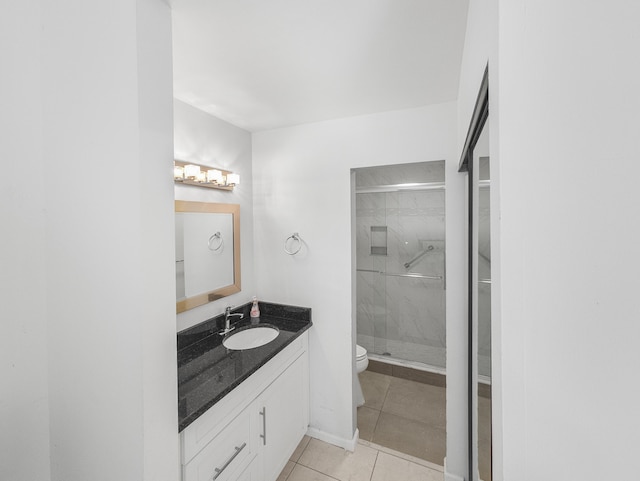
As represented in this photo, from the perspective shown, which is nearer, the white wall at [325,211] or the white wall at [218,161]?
the white wall at [218,161]

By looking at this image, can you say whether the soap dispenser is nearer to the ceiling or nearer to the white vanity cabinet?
the white vanity cabinet

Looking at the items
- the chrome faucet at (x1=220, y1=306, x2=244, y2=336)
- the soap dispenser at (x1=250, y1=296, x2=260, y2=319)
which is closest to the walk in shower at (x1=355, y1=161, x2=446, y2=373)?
the soap dispenser at (x1=250, y1=296, x2=260, y2=319)

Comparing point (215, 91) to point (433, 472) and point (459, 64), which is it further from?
point (433, 472)

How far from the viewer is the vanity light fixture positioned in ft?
5.66

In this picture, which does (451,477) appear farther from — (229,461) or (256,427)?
(229,461)

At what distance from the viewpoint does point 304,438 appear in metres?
2.12

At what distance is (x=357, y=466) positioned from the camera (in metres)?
1.85

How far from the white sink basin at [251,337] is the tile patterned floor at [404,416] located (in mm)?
1089

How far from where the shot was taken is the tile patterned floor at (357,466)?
5.79 feet
